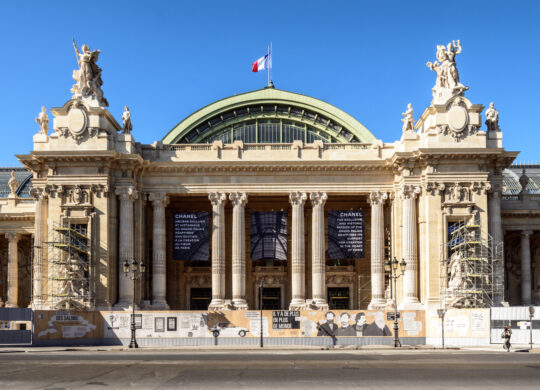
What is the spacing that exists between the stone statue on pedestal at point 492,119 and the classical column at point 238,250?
23202mm

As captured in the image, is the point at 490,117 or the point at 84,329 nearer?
the point at 84,329

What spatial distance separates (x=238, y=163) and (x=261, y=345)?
20352mm

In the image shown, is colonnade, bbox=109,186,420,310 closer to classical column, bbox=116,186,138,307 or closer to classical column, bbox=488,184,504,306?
classical column, bbox=116,186,138,307

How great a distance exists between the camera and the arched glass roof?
78.8 meters

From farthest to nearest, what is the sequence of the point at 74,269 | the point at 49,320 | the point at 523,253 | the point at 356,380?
1. the point at 523,253
2. the point at 74,269
3. the point at 49,320
4. the point at 356,380

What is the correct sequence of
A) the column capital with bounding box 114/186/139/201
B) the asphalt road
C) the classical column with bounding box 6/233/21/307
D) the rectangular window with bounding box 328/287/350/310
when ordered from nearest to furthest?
the asphalt road
the column capital with bounding box 114/186/139/201
the classical column with bounding box 6/233/21/307
the rectangular window with bounding box 328/287/350/310

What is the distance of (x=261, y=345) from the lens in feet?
167

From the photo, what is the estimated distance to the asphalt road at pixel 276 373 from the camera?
25125 millimetres

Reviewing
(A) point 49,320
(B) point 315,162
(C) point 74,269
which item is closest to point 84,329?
(A) point 49,320

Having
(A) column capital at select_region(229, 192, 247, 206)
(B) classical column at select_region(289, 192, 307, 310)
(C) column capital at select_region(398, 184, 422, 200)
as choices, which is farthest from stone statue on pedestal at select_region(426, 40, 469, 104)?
(A) column capital at select_region(229, 192, 247, 206)

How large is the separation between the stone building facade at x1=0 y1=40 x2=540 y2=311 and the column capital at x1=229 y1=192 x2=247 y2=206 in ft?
0.41

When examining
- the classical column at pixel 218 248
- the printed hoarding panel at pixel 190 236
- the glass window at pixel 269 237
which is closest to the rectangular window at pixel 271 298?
the classical column at pixel 218 248

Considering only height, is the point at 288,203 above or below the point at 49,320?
above

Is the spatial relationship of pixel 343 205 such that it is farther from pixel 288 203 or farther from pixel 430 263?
pixel 430 263
